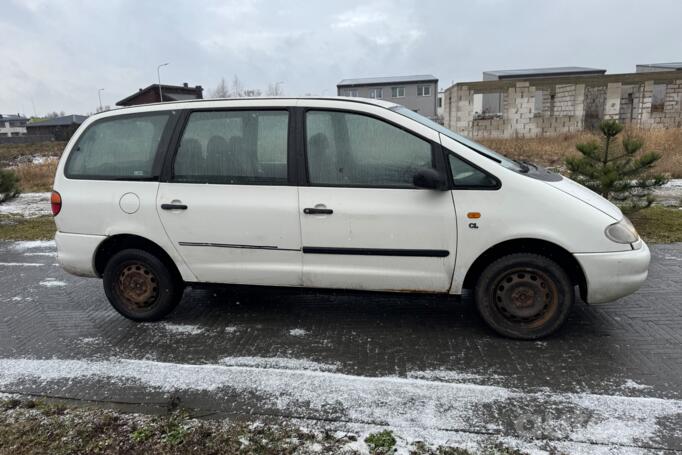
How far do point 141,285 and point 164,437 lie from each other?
1959mm

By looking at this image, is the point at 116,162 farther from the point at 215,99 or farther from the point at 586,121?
the point at 586,121

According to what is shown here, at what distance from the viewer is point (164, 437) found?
2734 mm

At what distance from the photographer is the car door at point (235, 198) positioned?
3912 millimetres

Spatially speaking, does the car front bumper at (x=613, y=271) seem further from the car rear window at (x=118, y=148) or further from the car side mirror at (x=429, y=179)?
the car rear window at (x=118, y=148)

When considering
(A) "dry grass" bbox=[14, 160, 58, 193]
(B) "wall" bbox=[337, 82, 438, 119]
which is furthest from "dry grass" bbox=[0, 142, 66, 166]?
(B) "wall" bbox=[337, 82, 438, 119]

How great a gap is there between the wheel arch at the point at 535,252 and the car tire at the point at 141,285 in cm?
261

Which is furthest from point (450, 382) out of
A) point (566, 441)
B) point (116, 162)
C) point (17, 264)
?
point (17, 264)

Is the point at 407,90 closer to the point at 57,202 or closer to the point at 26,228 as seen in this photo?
the point at 26,228

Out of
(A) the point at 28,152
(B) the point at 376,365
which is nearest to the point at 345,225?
(B) the point at 376,365

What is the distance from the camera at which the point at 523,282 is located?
3705 mm

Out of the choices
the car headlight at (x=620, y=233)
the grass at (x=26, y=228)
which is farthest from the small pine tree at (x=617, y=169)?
the grass at (x=26, y=228)

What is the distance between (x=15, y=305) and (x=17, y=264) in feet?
6.36

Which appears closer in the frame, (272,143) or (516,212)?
(516,212)

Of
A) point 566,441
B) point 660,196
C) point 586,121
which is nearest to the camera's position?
point 566,441
